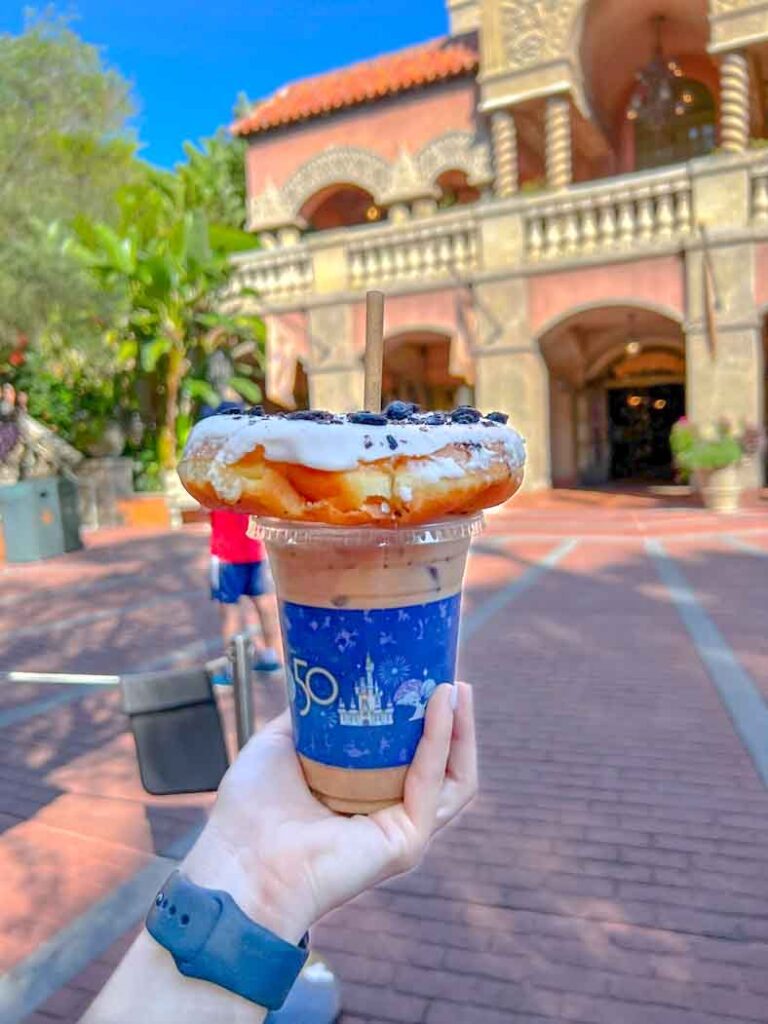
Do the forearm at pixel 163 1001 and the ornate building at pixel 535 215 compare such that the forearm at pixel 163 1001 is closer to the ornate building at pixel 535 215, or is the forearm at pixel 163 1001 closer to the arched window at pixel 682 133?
the ornate building at pixel 535 215

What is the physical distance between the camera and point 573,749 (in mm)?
3854

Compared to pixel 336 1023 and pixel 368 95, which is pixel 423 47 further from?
pixel 336 1023

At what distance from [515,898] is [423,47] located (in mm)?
19235

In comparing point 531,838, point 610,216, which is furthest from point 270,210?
point 531,838

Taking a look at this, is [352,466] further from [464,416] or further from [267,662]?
[267,662]

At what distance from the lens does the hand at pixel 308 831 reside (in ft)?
3.63

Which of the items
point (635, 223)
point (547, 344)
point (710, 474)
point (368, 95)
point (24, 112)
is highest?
point (368, 95)

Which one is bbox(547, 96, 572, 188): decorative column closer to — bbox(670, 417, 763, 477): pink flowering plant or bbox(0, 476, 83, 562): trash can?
bbox(670, 417, 763, 477): pink flowering plant

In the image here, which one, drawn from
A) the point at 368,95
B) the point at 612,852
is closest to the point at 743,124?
the point at 368,95

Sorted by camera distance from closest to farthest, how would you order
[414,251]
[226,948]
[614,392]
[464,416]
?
1. [226,948]
2. [464,416]
3. [414,251]
4. [614,392]

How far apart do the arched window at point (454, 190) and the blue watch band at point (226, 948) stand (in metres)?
17.1

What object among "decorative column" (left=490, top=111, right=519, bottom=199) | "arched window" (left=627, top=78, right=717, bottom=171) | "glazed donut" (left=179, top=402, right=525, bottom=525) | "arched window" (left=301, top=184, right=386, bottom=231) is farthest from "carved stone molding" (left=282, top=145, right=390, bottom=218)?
"glazed donut" (left=179, top=402, right=525, bottom=525)

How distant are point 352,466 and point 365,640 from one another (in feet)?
0.95

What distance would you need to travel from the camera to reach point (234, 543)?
16.4 feet
